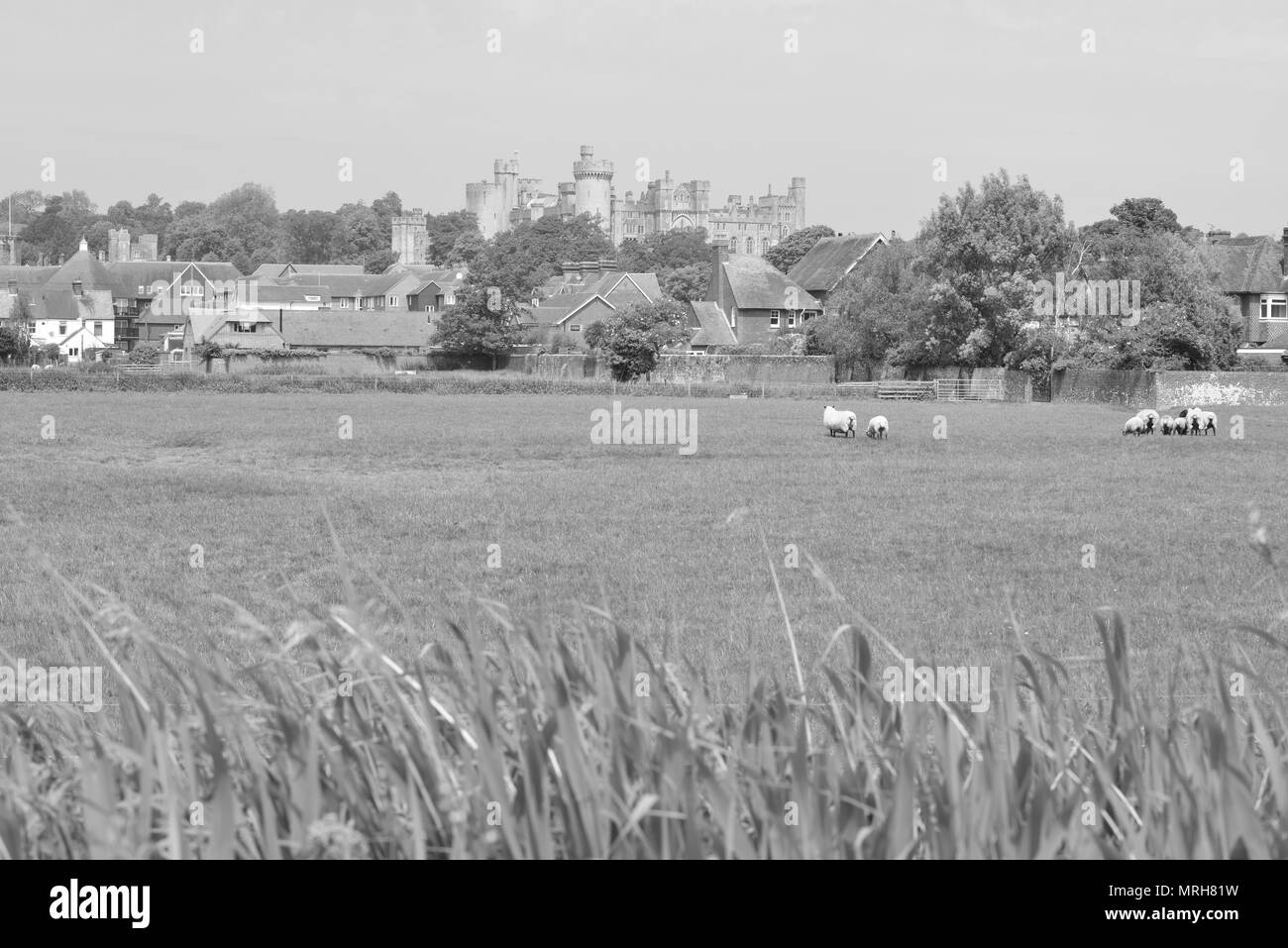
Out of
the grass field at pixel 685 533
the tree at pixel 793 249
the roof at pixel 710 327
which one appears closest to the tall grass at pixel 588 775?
the grass field at pixel 685 533

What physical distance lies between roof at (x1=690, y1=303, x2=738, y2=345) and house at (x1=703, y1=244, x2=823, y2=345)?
1.61ft

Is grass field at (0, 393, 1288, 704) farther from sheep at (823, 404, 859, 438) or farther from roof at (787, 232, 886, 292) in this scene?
roof at (787, 232, 886, 292)

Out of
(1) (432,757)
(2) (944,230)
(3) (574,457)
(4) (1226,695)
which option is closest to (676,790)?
(1) (432,757)

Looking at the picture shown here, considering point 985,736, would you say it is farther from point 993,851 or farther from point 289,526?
point 289,526

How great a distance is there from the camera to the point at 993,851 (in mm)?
2623

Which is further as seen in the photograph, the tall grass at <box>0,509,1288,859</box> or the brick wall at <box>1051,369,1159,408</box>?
the brick wall at <box>1051,369,1159,408</box>

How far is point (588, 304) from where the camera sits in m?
113

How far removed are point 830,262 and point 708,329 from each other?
398 inches

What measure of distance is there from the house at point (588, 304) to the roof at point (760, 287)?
Answer: 779 centimetres

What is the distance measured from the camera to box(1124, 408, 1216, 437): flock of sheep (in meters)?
36.9

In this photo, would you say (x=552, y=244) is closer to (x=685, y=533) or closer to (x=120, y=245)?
(x=120, y=245)

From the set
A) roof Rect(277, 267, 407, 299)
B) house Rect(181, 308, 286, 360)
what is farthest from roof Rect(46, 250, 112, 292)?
roof Rect(277, 267, 407, 299)

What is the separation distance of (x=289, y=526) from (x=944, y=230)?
56649 millimetres
